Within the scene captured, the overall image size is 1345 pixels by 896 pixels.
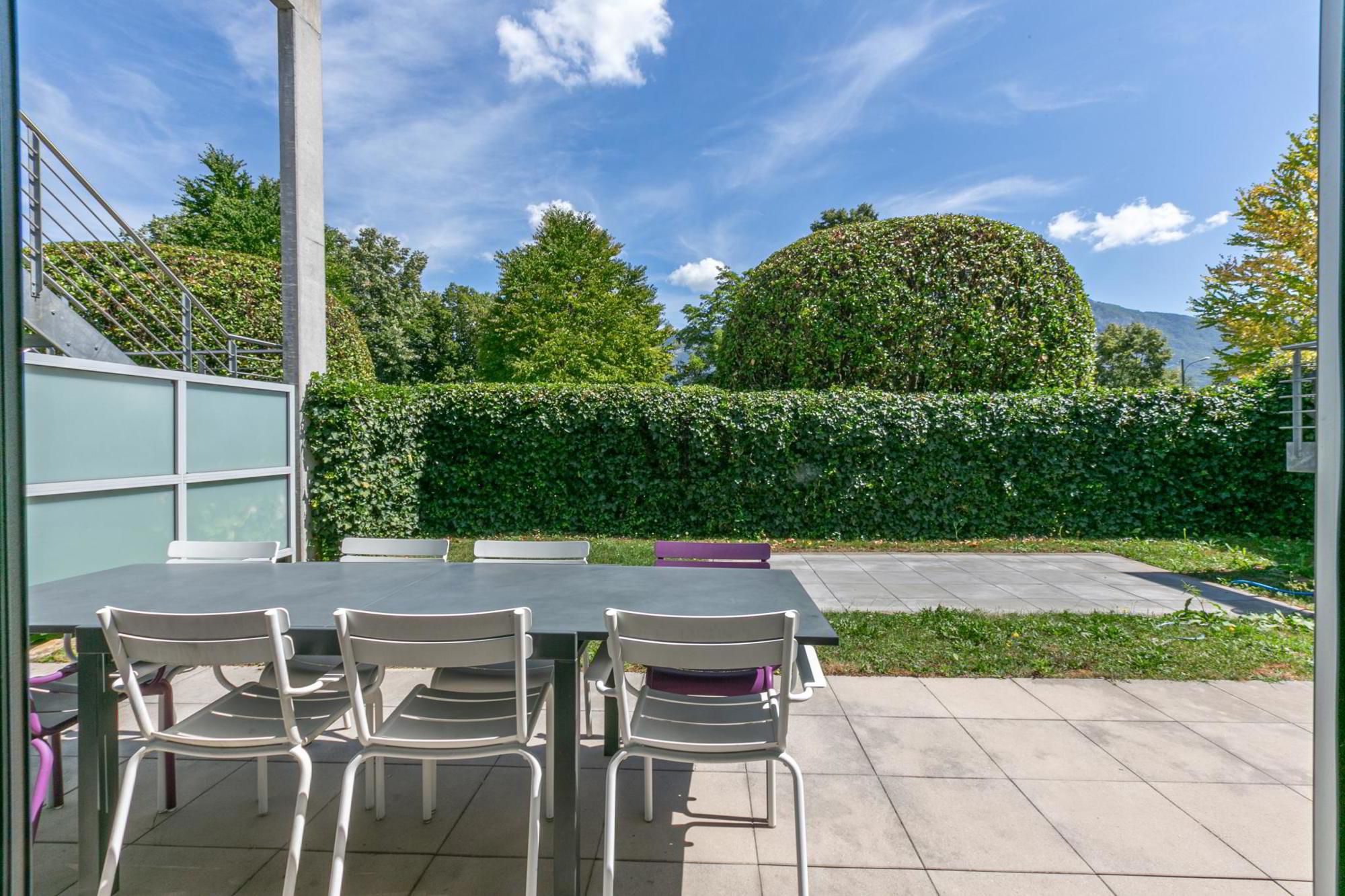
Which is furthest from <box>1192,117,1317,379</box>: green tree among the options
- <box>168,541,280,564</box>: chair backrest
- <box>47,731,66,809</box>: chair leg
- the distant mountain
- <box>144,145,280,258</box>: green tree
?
<box>144,145,280,258</box>: green tree

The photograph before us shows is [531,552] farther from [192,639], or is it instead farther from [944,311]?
[944,311]

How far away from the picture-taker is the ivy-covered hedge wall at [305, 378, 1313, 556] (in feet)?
29.0

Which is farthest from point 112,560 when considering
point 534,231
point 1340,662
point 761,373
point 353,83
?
point 534,231

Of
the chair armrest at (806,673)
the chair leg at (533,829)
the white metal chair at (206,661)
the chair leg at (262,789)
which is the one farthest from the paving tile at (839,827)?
the chair leg at (262,789)

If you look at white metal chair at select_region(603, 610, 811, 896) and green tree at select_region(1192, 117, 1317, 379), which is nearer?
white metal chair at select_region(603, 610, 811, 896)

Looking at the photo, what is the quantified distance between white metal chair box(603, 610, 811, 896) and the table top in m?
0.13

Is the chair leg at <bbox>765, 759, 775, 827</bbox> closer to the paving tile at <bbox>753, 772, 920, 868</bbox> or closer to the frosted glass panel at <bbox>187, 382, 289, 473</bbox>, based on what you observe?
the paving tile at <bbox>753, 772, 920, 868</bbox>

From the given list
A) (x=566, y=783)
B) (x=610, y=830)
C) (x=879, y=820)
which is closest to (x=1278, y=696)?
(x=879, y=820)

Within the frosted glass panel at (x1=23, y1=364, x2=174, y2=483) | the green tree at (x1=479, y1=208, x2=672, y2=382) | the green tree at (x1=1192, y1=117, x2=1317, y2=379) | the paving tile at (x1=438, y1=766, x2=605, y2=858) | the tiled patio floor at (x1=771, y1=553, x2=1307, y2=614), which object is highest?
the green tree at (x1=479, y1=208, x2=672, y2=382)

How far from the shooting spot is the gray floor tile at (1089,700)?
3.56 metres

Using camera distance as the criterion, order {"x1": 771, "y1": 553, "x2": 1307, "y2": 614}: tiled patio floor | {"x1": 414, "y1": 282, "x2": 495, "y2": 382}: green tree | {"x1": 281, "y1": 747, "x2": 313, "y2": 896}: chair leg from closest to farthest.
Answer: {"x1": 281, "y1": 747, "x2": 313, "y2": 896}: chair leg, {"x1": 771, "y1": 553, "x2": 1307, "y2": 614}: tiled patio floor, {"x1": 414, "y1": 282, "x2": 495, "y2": 382}: green tree

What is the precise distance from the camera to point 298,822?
203 centimetres

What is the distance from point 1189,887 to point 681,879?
178 cm

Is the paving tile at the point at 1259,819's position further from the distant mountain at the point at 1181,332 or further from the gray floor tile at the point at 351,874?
the distant mountain at the point at 1181,332
